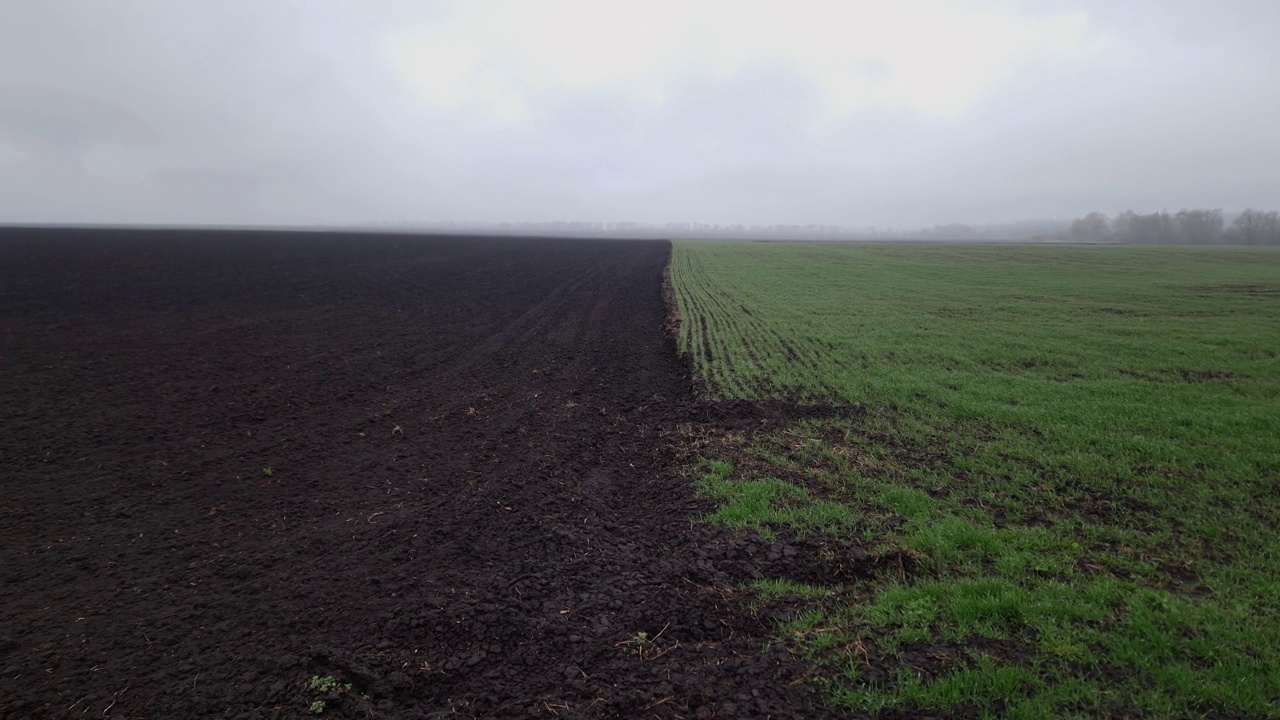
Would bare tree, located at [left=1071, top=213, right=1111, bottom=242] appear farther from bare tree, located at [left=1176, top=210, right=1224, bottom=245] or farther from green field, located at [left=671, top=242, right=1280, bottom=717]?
green field, located at [left=671, top=242, right=1280, bottom=717]

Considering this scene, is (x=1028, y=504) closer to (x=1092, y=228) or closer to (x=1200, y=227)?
(x=1200, y=227)

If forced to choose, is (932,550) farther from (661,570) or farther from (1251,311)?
(1251,311)

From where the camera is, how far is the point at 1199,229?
101 m

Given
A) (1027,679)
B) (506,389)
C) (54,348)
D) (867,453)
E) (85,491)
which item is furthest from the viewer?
(54,348)

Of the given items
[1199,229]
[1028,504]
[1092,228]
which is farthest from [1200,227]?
[1028,504]

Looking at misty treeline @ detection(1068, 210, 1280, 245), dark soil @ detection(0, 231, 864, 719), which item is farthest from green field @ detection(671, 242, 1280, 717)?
misty treeline @ detection(1068, 210, 1280, 245)

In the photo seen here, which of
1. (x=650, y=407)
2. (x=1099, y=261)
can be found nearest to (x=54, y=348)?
(x=650, y=407)

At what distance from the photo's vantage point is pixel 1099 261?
46.3 meters

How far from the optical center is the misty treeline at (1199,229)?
97.2m

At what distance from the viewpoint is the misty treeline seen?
9719 centimetres

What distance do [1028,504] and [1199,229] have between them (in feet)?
434

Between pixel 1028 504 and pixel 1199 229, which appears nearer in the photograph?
pixel 1028 504

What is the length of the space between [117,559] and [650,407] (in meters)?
7.19

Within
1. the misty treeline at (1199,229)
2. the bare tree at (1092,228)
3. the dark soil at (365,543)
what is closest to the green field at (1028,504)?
the dark soil at (365,543)
